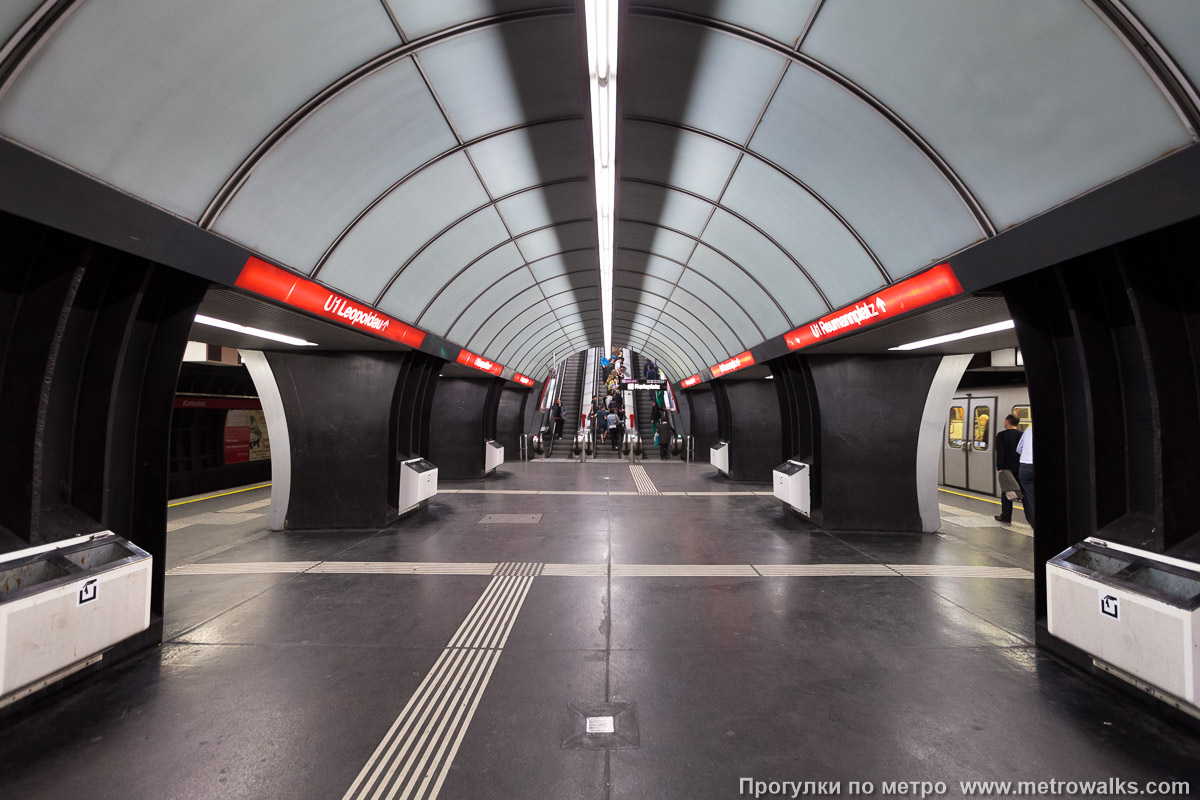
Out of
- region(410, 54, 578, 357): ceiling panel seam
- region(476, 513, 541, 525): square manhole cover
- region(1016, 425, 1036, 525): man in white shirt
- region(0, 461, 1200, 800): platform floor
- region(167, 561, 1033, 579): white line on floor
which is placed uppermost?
region(410, 54, 578, 357): ceiling panel seam

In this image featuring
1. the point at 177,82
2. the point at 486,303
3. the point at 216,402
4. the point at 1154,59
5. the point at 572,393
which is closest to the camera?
the point at 1154,59

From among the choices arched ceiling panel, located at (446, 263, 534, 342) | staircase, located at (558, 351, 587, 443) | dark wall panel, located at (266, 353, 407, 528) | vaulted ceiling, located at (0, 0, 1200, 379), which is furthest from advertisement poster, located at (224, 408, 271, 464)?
staircase, located at (558, 351, 587, 443)

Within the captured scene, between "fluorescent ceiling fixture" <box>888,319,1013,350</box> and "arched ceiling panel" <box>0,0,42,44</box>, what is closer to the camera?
"arched ceiling panel" <box>0,0,42,44</box>

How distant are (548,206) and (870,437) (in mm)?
5825

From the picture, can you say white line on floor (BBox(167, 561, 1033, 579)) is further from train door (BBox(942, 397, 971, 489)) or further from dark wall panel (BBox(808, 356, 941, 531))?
train door (BBox(942, 397, 971, 489))

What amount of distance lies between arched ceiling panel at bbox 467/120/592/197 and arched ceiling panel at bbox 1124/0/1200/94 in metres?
3.47

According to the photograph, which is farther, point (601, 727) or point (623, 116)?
point (623, 116)

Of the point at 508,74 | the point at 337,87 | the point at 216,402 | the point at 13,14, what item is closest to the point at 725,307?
the point at 508,74

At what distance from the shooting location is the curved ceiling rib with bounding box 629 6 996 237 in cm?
335

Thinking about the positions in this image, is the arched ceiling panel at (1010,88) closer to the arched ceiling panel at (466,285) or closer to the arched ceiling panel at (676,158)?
the arched ceiling panel at (676,158)

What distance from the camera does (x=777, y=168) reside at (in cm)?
472

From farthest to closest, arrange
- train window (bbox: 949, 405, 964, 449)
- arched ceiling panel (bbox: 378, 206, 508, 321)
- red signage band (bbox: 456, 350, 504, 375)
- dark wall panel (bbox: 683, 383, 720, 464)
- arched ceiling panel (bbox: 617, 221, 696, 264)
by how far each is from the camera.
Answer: dark wall panel (bbox: 683, 383, 720, 464)
train window (bbox: 949, 405, 964, 449)
red signage band (bbox: 456, 350, 504, 375)
arched ceiling panel (bbox: 617, 221, 696, 264)
arched ceiling panel (bbox: 378, 206, 508, 321)

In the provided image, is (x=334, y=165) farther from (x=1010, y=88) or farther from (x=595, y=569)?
(x=1010, y=88)

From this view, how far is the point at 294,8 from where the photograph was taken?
8.93 feet
